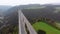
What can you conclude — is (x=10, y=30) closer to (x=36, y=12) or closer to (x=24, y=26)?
(x=24, y=26)

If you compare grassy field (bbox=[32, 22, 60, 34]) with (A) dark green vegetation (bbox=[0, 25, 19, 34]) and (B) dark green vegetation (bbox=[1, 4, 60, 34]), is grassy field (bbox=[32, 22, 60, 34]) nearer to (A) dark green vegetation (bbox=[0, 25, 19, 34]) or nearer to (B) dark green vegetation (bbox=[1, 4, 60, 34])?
(B) dark green vegetation (bbox=[1, 4, 60, 34])

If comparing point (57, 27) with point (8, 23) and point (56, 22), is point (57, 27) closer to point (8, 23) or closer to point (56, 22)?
point (56, 22)

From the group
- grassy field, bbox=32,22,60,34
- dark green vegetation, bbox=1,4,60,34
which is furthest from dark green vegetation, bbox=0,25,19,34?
grassy field, bbox=32,22,60,34

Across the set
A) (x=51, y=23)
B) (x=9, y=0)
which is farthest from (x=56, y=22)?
(x=9, y=0)

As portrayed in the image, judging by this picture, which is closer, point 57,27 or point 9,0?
point 57,27

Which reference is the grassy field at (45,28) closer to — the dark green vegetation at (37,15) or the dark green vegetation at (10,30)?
the dark green vegetation at (37,15)

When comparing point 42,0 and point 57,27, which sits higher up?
point 42,0

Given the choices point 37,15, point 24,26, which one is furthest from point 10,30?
point 37,15

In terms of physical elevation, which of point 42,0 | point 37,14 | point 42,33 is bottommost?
point 42,33
